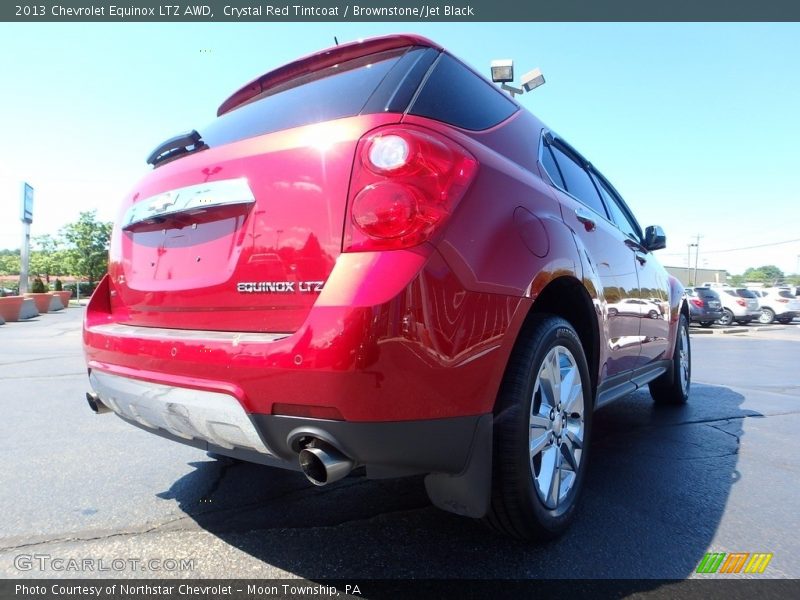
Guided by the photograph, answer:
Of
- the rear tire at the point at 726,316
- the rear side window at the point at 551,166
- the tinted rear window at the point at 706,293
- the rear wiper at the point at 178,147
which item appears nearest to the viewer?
the rear wiper at the point at 178,147

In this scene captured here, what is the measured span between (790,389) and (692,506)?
15.1ft

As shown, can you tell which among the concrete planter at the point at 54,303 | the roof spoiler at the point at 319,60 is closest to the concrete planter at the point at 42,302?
the concrete planter at the point at 54,303

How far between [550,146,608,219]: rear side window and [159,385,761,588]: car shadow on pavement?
4.97 feet

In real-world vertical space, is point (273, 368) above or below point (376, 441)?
above

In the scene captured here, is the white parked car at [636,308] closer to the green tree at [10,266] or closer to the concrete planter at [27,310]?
the concrete planter at [27,310]

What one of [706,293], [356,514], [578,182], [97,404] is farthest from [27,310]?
[706,293]

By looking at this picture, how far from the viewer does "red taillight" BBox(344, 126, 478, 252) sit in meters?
1.49

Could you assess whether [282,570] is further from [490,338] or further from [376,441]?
[490,338]

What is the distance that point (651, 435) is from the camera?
3.66 m

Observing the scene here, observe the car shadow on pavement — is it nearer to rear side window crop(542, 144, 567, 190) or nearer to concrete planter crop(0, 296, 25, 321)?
rear side window crop(542, 144, 567, 190)

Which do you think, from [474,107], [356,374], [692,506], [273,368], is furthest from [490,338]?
[692,506]

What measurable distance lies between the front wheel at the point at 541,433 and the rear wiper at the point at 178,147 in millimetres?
1556

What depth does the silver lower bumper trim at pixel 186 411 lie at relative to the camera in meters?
1.58

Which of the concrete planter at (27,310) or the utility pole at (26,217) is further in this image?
the utility pole at (26,217)
